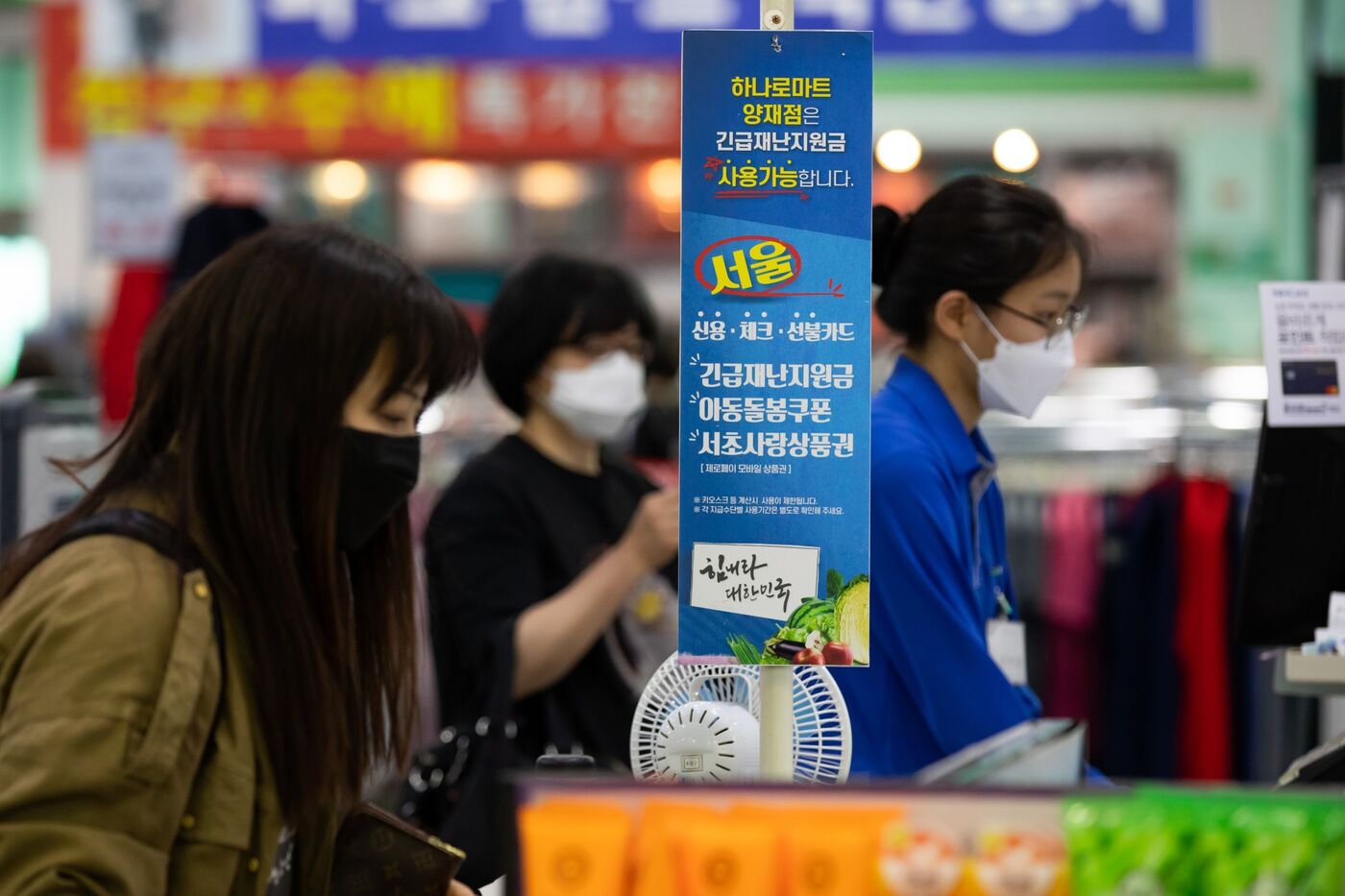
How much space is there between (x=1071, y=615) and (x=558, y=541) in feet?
7.75

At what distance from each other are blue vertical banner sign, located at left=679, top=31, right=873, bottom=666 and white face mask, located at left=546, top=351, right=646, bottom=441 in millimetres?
1576

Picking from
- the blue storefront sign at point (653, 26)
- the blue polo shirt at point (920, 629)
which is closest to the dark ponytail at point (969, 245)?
the blue polo shirt at point (920, 629)

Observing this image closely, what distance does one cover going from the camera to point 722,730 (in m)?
1.80

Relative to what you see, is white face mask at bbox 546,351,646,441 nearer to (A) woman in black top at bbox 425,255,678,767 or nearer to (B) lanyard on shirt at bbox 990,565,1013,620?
(A) woman in black top at bbox 425,255,678,767

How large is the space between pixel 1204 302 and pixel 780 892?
30.7ft

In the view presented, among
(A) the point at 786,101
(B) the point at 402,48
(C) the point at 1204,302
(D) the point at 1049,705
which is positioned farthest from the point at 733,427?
(C) the point at 1204,302

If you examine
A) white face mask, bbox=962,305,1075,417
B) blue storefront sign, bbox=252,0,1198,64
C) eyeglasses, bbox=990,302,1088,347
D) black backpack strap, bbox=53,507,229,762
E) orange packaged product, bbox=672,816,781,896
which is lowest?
orange packaged product, bbox=672,816,781,896

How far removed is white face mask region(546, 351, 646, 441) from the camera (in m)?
3.15

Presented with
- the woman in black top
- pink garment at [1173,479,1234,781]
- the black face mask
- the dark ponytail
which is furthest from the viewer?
pink garment at [1173,479,1234,781]

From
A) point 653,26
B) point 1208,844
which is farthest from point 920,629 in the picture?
point 653,26

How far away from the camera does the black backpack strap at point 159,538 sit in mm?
1596

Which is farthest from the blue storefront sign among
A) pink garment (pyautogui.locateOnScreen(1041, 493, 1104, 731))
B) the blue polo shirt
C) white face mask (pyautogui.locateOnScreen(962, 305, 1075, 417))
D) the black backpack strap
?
the black backpack strap

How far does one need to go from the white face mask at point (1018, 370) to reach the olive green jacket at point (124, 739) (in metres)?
1.32

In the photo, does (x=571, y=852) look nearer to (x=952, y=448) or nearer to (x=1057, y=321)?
(x=952, y=448)
